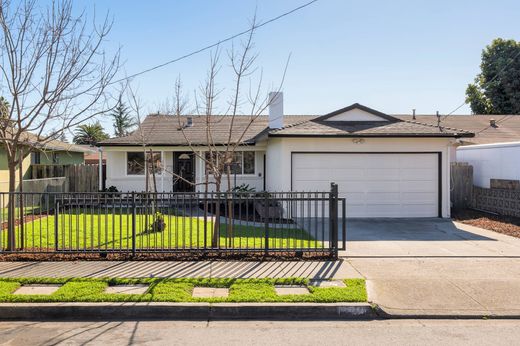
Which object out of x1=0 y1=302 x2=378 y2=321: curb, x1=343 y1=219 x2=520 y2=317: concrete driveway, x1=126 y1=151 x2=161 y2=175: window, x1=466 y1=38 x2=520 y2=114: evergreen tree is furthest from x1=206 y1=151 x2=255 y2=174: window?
x1=466 y1=38 x2=520 y2=114: evergreen tree

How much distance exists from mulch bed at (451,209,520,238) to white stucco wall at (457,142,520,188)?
4.95 feet

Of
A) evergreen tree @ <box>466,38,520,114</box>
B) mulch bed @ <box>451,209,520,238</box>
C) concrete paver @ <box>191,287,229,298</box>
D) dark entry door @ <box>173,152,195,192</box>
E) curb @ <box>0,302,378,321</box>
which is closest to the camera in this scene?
curb @ <box>0,302,378,321</box>

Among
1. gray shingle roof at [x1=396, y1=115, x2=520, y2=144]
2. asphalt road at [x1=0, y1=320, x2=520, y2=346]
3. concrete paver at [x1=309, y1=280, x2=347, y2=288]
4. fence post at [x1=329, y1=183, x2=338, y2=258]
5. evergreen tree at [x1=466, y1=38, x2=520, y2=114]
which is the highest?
evergreen tree at [x1=466, y1=38, x2=520, y2=114]

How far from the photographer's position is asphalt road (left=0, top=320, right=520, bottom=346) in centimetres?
506

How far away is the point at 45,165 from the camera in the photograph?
24281mm

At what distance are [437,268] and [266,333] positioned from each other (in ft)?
13.7

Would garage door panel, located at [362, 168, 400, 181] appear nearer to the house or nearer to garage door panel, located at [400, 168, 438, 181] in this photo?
the house

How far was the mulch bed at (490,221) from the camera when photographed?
41.8 feet

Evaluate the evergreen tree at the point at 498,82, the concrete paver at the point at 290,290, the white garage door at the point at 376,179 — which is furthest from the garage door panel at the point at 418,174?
the evergreen tree at the point at 498,82

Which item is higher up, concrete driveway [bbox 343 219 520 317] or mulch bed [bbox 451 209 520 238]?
mulch bed [bbox 451 209 520 238]

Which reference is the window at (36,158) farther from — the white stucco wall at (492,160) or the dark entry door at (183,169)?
the white stucco wall at (492,160)

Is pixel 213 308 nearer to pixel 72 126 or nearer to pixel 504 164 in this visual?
pixel 72 126

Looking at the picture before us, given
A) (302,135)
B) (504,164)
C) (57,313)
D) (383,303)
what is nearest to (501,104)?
(504,164)

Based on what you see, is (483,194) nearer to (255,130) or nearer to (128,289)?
(255,130)
